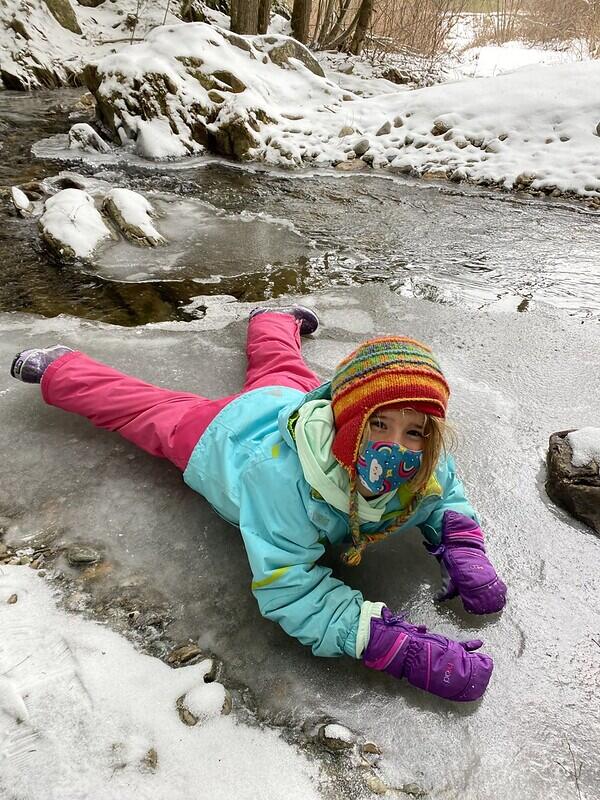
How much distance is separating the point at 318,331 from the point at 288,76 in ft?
21.2

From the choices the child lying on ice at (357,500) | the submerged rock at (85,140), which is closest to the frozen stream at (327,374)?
the child lying on ice at (357,500)

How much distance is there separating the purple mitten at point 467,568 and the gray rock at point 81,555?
1105 millimetres

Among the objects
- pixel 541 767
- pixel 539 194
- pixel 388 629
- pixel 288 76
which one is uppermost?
pixel 288 76

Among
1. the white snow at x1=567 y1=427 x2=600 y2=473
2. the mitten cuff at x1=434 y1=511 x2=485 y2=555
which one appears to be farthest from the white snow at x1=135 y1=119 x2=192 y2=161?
the mitten cuff at x1=434 y1=511 x2=485 y2=555

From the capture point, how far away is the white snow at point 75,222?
12.4 ft

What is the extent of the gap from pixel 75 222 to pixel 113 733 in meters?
3.60

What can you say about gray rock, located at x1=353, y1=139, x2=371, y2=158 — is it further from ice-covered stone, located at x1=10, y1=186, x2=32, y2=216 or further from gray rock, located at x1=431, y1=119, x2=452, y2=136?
ice-covered stone, located at x1=10, y1=186, x2=32, y2=216

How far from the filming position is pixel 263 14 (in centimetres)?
988

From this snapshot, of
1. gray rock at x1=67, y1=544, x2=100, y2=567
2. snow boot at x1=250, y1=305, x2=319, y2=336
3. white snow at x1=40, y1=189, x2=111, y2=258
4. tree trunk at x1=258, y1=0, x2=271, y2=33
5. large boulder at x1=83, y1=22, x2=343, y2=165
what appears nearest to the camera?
gray rock at x1=67, y1=544, x2=100, y2=567

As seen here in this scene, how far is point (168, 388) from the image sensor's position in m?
2.61

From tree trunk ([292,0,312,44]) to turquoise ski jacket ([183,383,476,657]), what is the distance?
11.9 meters

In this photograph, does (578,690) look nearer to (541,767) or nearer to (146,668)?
(541,767)

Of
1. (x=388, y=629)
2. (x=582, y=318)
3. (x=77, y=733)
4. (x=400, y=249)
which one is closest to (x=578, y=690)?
(x=388, y=629)

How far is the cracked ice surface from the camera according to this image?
1373mm
